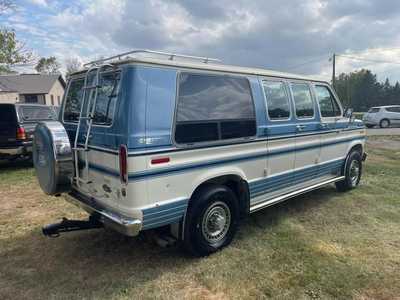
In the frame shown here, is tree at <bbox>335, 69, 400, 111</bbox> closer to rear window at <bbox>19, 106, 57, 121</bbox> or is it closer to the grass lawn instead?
rear window at <bbox>19, 106, 57, 121</bbox>

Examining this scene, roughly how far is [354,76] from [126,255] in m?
86.8

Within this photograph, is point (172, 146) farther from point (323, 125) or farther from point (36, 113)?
point (36, 113)

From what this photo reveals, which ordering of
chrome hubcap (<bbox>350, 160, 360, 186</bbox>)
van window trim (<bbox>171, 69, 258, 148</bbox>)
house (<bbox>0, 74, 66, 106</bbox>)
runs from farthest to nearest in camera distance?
house (<bbox>0, 74, 66, 106</bbox>) < chrome hubcap (<bbox>350, 160, 360, 186</bbox>) < van window trim (<bbox>171, 69, 258, 148</bbox>)

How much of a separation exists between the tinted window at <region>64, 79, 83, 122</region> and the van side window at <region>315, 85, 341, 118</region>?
384 cm

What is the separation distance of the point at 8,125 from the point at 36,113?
41.3 inches

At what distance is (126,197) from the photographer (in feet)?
10.2

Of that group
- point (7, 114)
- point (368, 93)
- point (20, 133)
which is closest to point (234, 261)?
point (20, 133)

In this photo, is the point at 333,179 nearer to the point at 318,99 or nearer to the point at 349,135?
the point at 349,135

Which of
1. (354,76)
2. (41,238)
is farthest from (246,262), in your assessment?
(354,76)

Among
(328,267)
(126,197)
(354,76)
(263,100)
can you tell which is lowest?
(328,267)

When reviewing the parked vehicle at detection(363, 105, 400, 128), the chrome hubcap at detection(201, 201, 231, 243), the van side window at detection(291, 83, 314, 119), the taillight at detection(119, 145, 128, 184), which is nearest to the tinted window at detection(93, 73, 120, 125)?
the taillight at detection(119, 145, 128, 184)

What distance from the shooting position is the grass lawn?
10.4 ft

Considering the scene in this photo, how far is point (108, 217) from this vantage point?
3264 mm

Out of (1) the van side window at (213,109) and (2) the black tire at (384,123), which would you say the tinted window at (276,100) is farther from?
(2) the black tire at (384,123)
